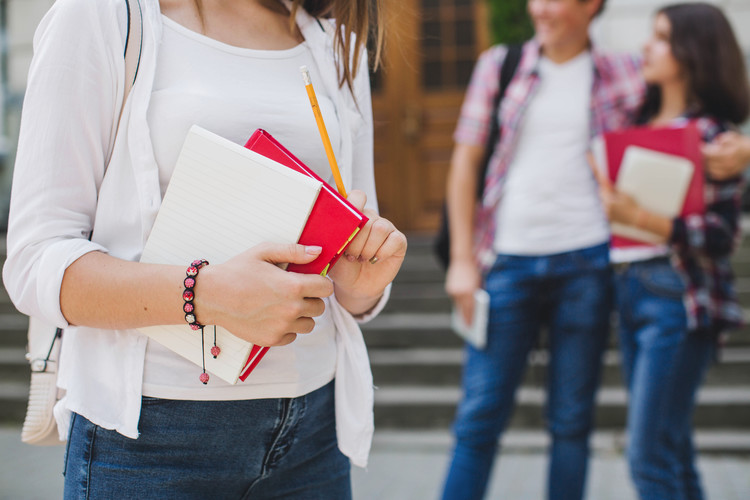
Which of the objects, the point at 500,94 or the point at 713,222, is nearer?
the point at 713,222

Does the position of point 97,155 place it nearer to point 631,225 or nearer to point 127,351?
point 127,351

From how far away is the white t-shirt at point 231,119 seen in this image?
1027mm

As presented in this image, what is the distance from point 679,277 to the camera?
231 cm

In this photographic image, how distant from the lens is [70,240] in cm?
95

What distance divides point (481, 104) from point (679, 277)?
0.90 m

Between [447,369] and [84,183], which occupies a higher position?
[84,183]

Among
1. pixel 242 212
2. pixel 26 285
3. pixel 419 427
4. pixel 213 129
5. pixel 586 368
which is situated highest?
pixel 213 129

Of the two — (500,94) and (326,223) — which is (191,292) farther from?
(500,94)

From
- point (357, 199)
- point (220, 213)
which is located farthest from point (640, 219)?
point (220, 213)

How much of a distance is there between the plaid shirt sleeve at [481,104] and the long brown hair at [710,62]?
0.60 meters

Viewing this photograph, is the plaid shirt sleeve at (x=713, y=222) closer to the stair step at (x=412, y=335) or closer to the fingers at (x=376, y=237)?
the fingers at (x=376, y=237)

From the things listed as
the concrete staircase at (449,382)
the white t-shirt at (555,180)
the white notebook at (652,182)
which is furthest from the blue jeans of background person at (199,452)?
the concrete staircase at (449,382)

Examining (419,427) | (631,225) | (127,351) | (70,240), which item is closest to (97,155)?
(70,240)

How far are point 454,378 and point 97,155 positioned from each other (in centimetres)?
396
